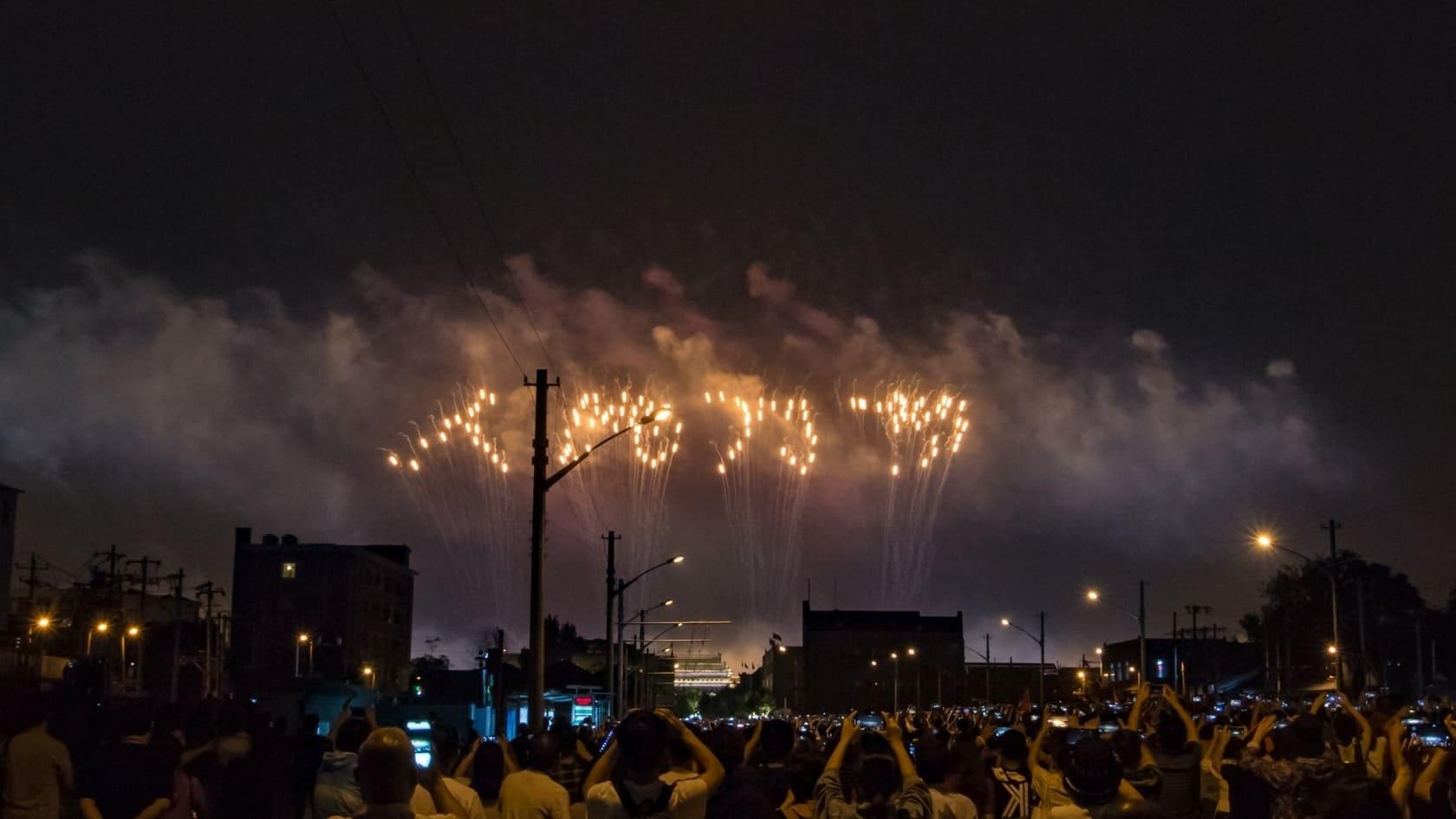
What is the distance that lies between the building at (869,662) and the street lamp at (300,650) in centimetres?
7361

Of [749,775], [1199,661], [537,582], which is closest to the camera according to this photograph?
[749,775]

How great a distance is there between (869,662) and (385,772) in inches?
6389

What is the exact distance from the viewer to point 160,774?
363 inches

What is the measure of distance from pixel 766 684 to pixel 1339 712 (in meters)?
182

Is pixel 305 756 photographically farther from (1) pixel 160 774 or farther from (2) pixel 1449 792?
(2) pixel 1449 792

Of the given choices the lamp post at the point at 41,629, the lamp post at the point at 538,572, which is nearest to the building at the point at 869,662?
the lamp post at the point at 41,629

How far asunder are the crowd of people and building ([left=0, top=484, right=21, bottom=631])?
6090cm

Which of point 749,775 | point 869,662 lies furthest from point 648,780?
point 869,662

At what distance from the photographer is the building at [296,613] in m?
96.2

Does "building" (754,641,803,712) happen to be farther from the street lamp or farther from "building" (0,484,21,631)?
"building" (0,484,21,631)

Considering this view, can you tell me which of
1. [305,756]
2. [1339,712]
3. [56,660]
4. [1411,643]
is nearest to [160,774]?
[305,756]

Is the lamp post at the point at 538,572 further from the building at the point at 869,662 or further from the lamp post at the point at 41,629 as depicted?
the building at the point at 869,662

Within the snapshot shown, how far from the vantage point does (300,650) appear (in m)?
96.4

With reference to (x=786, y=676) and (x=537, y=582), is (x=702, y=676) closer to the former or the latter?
(x=786, y=676)
